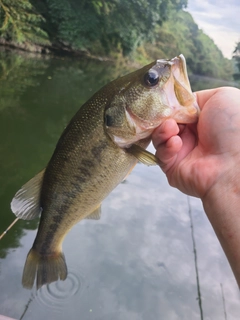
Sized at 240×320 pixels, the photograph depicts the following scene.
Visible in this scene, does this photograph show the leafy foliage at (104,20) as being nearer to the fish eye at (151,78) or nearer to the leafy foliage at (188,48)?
the leafy foliage at (188,48)

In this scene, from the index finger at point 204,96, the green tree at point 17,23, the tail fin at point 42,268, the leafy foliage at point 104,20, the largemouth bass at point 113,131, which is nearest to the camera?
the largemouth bass at point 113,131

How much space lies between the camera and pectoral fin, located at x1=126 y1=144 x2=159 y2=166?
195 cm

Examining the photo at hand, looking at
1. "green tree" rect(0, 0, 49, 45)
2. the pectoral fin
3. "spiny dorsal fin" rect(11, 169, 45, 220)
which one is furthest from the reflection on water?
"green tree" rect(0, 0, 49, 45)

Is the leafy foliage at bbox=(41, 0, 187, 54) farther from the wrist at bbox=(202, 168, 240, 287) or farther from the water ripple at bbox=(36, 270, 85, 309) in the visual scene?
the wrist at bbox=(202, 168, 240, 287)

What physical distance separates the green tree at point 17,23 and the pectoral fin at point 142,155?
17.1 m

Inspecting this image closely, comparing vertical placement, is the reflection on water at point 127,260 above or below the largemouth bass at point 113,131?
below

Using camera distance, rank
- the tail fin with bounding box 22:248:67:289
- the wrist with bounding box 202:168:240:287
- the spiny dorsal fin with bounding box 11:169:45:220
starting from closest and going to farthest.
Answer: the wrist with bounding box 202:168:240:287, the spiny dorsal fin with bounding box 11:169:45:220, the tail fin with bounding box 22:248:67:289

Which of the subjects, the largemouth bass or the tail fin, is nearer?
the largemouth bass

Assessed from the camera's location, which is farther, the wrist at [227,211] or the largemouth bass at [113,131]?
the largemouth bass at [113,131]

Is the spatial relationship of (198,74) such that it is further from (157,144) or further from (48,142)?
(157,144)

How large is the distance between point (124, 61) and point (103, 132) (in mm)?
33598

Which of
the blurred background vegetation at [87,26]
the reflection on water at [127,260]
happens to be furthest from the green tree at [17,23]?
the reflection on water at [127,260]

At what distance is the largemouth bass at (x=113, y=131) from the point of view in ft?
6.35

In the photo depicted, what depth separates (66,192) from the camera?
2.05m
